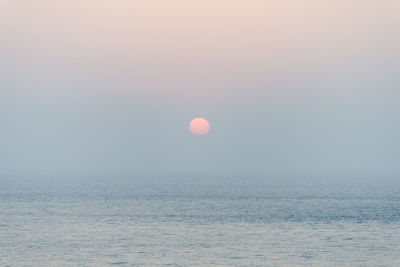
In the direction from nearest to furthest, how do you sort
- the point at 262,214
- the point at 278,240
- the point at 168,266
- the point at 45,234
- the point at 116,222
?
the point at 168,266 → the point at 278,240 → the point at 45,234 → the point at 116,222 → the point at 262,214

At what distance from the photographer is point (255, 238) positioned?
62.3 metres

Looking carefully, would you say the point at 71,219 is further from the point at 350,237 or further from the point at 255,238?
the point at 350,237

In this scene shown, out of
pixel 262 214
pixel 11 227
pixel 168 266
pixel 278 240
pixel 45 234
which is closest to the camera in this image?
pixel 168 266

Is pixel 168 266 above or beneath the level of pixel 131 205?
beneath

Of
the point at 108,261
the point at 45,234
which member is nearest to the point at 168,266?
the point at 108,261

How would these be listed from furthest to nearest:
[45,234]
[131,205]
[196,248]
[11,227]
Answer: [131,205], [11,227], [45,234], [196,248]

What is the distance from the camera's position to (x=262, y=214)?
91812 mm

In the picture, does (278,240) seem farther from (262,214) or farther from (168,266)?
(262,214)

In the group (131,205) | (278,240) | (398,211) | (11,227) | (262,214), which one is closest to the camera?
(278,240)

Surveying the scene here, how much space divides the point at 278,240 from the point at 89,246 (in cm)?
1995

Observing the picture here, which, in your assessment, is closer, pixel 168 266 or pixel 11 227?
pixel 168 266

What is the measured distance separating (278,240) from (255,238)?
3.00 metres

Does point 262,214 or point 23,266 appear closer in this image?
point 23,266

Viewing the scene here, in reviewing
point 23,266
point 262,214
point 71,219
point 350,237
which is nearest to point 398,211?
point 262,214
